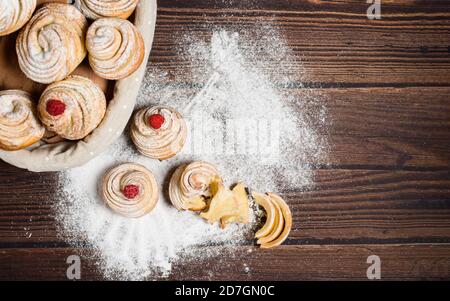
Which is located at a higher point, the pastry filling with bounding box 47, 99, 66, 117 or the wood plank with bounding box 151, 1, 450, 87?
the wood plank with bounding box 151, 1, 450, 87

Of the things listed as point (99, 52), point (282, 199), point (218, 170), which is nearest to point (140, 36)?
point (99, 52)

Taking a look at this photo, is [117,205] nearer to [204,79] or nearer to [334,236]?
[204,79]

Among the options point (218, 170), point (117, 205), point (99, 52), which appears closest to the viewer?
point (99, 52)

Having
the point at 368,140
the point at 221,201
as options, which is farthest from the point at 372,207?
the point at 221,201

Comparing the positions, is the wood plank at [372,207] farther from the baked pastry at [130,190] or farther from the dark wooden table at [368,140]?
the baked pastry at [130,190]

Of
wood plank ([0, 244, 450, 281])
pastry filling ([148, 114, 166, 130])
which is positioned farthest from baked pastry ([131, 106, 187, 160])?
wood plank ([0, 244, 450, 281])

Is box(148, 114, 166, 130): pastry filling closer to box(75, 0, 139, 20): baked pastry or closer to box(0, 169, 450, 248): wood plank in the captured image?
box(75, 0, 139, 20): baked pastry

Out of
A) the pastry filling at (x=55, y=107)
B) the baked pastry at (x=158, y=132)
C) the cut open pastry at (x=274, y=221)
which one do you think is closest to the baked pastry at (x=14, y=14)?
the pastry filling at (x=55, y=107)
